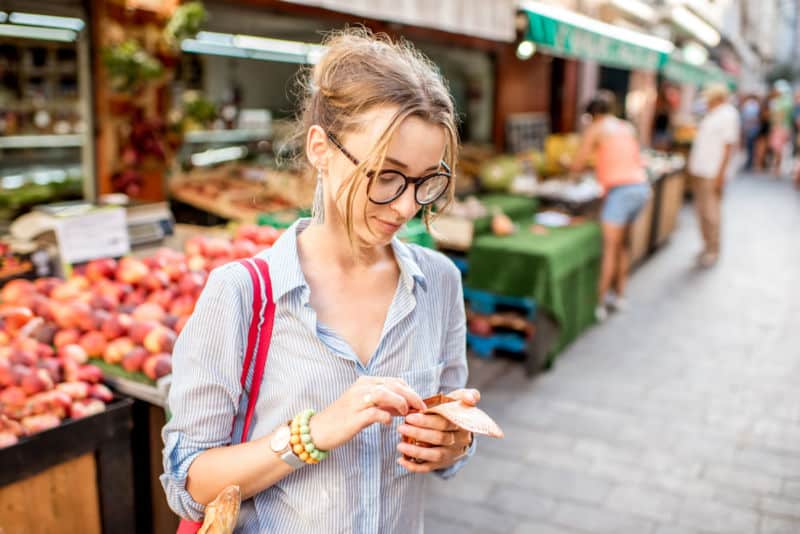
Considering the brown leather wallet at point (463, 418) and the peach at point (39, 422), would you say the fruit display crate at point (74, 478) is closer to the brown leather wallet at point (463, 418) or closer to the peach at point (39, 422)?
the peach at point (39, 422)

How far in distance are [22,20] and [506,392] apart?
4213 millimetres

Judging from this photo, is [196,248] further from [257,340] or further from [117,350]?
[257,340]

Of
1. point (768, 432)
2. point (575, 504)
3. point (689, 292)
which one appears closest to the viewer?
point (575, 504)

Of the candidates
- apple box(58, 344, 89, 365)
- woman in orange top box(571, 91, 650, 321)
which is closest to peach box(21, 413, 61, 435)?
apple box(58, 344, 89, 365)

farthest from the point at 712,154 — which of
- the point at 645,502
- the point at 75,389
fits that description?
the point at 75,389

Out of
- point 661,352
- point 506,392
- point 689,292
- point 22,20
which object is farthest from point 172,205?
point 689,292

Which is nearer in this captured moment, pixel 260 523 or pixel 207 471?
pixel 207 471

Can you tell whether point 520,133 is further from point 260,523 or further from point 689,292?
point 260,523

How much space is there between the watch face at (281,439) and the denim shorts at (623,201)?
605cm

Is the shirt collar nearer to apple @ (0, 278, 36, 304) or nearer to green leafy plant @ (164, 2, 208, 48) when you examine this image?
apple @ (0, 278, 36, 304)

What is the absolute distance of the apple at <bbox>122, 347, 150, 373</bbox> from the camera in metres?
2.66

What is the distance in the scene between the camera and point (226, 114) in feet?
24.0

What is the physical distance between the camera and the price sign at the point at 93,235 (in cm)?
362

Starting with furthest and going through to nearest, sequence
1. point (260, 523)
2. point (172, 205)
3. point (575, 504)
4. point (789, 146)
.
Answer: point (789, 146), point (172, 205), point (575, 504), point (260, 523)
